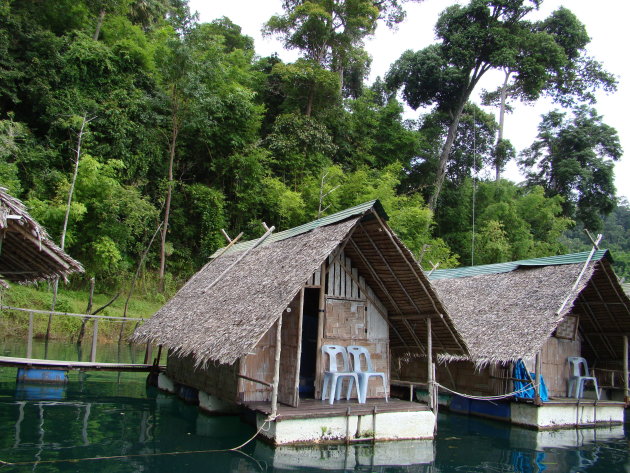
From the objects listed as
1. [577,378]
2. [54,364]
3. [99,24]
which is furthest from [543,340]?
[99,24]

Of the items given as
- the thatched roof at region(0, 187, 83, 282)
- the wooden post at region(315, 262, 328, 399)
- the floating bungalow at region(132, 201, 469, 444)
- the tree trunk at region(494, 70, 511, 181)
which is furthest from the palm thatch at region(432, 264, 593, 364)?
the tree trunk at region(494, 70, 511, 181)

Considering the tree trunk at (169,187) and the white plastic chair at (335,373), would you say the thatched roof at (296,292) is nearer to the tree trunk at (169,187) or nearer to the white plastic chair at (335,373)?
the white plastic chair at (335,373)

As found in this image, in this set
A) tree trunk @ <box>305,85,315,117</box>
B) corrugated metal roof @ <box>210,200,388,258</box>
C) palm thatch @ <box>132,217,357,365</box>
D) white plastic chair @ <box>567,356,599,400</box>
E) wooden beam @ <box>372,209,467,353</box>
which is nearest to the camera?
palm thatch @ <box>132,217,357,365</box>

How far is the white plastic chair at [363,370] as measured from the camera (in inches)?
351

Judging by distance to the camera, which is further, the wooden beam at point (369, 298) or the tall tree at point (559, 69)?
the tall tree at point (559, 69)

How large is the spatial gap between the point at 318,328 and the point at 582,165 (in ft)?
87.3

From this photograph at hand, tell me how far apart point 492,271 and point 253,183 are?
11771 millimetres

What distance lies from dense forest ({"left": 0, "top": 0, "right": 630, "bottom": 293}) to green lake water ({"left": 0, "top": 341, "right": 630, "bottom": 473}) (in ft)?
27.2

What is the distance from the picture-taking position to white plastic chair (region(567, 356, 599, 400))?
12.0 metres

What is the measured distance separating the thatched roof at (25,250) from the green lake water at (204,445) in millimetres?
2469

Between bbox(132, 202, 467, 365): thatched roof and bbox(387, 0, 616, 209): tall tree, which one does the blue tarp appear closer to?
bbox(132, 202, 467, 365): thatched roof

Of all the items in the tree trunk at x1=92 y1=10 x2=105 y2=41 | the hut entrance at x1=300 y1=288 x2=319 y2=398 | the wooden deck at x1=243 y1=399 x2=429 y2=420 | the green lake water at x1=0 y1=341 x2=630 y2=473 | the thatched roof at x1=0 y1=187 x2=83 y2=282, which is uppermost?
the tree trunk at x1=92 y1=10 x2=105 y2=41

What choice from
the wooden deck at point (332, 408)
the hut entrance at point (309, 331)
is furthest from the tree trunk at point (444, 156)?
the wooden deck at point (332, 408)

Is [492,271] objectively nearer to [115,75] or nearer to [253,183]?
[253,183]
